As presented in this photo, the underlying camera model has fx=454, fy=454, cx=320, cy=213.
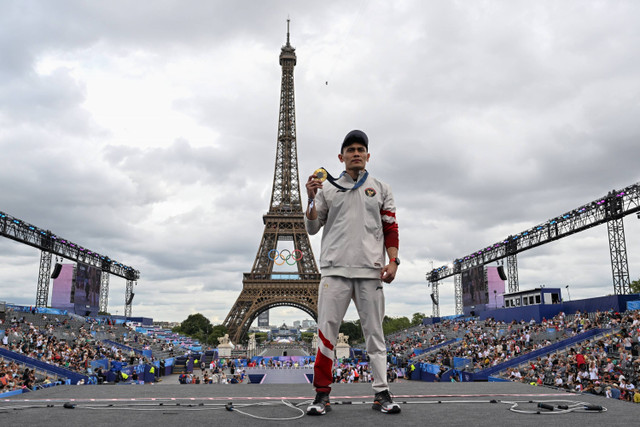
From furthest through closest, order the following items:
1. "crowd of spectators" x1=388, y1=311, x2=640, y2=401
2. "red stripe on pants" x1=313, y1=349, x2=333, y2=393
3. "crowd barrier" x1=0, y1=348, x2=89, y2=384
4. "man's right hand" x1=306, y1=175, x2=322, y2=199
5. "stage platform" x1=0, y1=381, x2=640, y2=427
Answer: "crowd barrier" x1=0, y1=348, x2=89, y2=384 → "crowd of spectators" x1=388, y1=311, x2=640, y2=401 → "man's right hand" x1=306, y1=175, x2=322, y2=199 → "red stripe on pants" x1=313, y1=349, x2=333, y2=393 → "stage platform" x1=0, y1=381, x2=640, y2=427

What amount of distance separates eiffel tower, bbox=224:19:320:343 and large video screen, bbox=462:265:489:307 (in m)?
16.9

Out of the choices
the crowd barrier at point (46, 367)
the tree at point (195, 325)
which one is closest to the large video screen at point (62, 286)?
the crowd barrier at point (46, 367)

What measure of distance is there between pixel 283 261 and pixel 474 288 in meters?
21.0

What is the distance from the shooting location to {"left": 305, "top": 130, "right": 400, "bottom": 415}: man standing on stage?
421 centimetres

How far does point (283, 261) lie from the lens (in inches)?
1997

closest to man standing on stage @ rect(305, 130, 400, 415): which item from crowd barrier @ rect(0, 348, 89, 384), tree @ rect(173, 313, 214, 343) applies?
crowd barrier @ rect(0, 348, 89, 384)

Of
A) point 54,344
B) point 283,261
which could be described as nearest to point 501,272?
point 283,261

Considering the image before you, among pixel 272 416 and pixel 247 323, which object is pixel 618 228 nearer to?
pixel 272 416

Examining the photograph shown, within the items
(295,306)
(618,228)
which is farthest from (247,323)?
(618,228)

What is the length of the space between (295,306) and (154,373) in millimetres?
29126

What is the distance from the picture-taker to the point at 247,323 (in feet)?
179

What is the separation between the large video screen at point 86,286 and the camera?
145 feet

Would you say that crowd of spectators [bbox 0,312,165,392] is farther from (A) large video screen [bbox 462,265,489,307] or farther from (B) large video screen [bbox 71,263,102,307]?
(A) large video screen [bbox 462,265,489,307]

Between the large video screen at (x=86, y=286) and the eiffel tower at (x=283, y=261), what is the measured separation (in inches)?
553
